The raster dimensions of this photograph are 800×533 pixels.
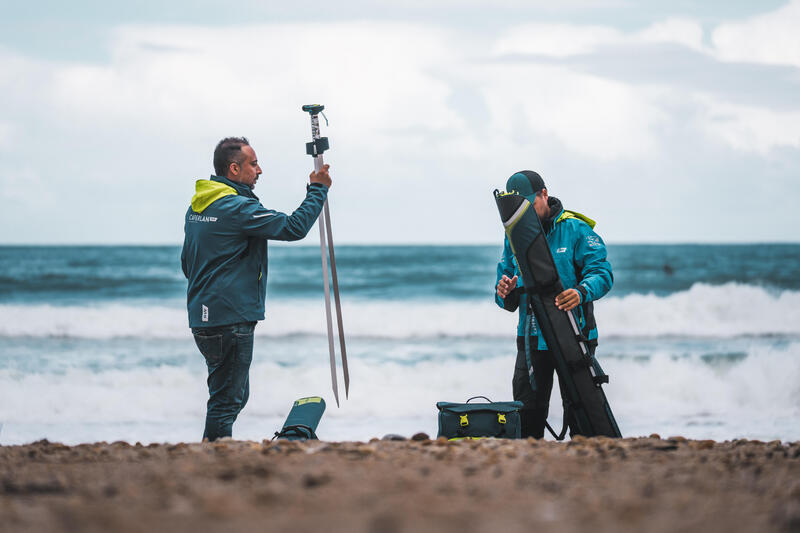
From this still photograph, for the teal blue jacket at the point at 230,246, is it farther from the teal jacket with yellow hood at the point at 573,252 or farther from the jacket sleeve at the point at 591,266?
the jacket sleeve at the point at 591,266

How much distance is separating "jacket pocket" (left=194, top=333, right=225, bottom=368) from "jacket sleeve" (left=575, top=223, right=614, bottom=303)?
71.5 inches

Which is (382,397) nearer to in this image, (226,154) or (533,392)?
(533,392)

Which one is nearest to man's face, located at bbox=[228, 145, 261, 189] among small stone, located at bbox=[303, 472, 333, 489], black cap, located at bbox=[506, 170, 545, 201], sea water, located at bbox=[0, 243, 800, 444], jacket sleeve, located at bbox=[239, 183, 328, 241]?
jacket sleeve, located at bbox=[239, 183, 328, 241]

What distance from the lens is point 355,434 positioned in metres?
6.41

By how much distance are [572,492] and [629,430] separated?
15.4ft

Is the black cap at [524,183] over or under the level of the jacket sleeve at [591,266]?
over

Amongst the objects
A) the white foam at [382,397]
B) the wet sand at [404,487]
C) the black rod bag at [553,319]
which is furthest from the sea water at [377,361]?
the wet sand at [404,487]

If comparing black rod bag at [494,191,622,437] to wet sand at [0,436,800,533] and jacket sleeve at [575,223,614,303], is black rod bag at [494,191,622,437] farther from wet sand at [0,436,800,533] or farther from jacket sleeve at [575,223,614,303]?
wet sand at [0,436,800,533]

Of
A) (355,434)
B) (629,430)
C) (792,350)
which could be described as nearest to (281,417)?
(355,434)

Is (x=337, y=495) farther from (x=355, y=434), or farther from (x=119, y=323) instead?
(x=119, y=323)

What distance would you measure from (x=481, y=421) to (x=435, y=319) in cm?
1194

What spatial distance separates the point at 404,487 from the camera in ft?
Answer: 7.45

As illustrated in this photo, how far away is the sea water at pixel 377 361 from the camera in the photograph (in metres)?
6.98

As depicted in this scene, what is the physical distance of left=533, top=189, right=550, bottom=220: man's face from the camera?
13.3 feet
